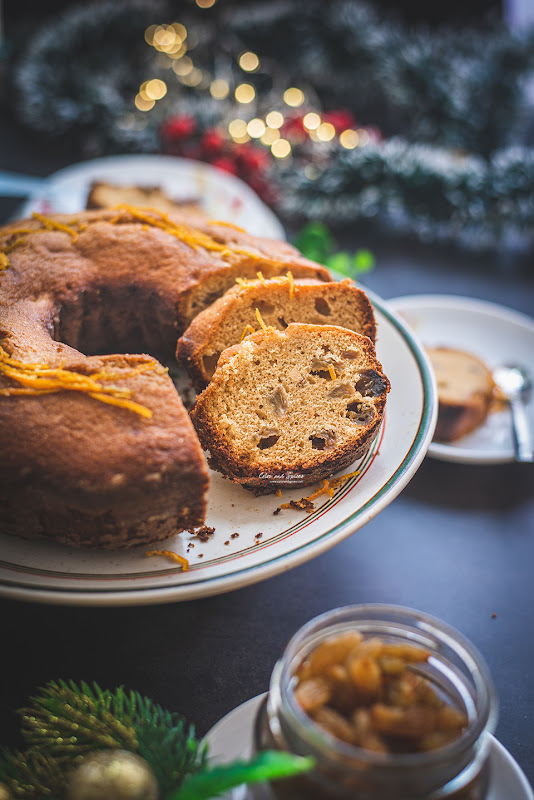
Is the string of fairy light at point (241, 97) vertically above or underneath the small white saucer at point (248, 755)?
above

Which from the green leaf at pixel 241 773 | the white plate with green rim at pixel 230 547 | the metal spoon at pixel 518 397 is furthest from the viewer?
the metal spoon at pixel 518 397

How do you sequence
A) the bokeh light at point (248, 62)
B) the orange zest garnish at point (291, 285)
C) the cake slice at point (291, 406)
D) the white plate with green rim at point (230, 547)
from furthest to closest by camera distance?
the bokeh light at point (248, 62) → the orange zest garnish at point (291, 285) → the cake slice at point (291, 406) → the white plate with green rim at point (230, 547)

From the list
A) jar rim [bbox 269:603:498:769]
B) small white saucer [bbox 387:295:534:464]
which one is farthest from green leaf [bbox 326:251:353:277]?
jar rim [bbox 269:603:498:769]

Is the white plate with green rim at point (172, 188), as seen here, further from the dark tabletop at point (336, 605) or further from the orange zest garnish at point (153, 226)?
the dark tabletop at point (336, 605)

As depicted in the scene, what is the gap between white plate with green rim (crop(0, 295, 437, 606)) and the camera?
1.34 m

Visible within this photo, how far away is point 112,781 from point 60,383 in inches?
30.8

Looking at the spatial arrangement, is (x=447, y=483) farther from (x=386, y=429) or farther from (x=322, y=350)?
(x=322, y=350)

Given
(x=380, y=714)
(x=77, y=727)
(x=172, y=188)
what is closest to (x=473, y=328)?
(x=172, y=188)

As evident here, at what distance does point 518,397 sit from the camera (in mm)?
2291

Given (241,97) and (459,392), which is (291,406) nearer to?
(459,392)

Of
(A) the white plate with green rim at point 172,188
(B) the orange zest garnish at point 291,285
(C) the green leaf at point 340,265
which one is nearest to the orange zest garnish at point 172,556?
(B) the orange zest garnish at point 291,285

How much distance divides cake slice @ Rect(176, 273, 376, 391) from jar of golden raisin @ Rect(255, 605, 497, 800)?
813 millimetres

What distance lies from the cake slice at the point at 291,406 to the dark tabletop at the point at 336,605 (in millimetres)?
331

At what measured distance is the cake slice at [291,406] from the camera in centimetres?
158
